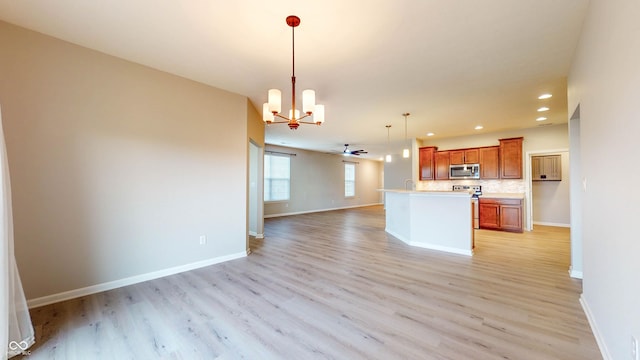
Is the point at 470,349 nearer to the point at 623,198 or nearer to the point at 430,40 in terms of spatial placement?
the point at 623,198

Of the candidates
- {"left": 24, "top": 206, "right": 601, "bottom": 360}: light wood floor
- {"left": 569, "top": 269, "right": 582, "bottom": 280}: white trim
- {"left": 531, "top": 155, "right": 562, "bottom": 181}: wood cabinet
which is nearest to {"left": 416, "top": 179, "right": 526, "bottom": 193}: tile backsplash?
{"left": 531, "top": 155, "right": 562, "bottom": 181}: wood cabinet

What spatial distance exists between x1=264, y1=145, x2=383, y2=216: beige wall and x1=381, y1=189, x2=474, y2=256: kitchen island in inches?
174

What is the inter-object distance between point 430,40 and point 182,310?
361cm

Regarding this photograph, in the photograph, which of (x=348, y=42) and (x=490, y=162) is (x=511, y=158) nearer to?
(x=490, y=162)

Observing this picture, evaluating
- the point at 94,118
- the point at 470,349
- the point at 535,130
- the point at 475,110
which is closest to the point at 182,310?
the point at 94,118

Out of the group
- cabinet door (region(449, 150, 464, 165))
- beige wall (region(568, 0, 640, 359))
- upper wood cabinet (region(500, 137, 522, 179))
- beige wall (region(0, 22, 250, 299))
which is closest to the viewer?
beige wall (region(568, 0, 640, 359))

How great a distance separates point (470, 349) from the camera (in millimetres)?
1796

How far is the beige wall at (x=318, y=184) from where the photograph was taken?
9.16m

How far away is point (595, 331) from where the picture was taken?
194 centimetres

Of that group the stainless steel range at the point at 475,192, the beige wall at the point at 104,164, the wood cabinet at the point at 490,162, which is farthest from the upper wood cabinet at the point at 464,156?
the beige wall at the point at 104,164

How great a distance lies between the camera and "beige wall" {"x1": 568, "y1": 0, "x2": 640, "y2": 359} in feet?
4.18

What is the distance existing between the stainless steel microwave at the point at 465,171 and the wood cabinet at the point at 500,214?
0.73 m

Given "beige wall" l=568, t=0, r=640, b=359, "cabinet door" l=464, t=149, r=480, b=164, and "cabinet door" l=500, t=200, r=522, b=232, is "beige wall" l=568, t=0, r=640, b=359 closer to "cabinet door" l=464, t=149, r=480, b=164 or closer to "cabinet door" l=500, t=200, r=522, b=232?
"cabinet door" l=500, t=200, r=522, b=232

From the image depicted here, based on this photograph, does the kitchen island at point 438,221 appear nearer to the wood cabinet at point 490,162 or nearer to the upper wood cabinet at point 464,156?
the upper wood cabinet at point 464,156
